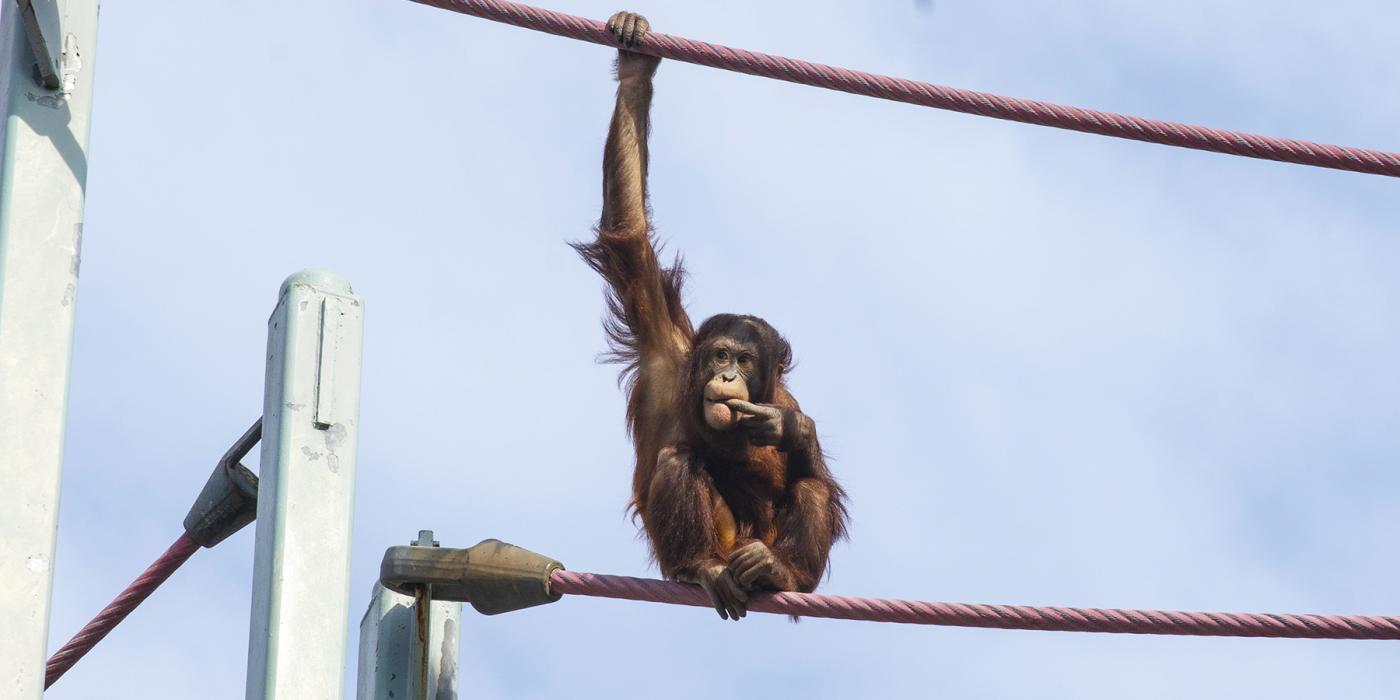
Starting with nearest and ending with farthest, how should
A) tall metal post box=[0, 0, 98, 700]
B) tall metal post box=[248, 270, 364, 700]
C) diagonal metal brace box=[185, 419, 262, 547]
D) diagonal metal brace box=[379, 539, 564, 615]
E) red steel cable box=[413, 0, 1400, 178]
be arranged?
1. tall metal post box=[0, 0, 98, 700]
2. tall metal post box=[248, 270, 364, 700]
3. diagonal metal brace box=[185, 419, 262, 547]
4. diagonal metal brace box=[379, 539, 564, 615]
5. red steel cable box=[413, 0, 1400, 178]

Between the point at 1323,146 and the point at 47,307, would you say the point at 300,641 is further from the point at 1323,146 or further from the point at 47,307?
the point at 1323,146

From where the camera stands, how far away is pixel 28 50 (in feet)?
11.3

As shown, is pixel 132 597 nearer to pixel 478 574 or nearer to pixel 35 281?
pixel 478 574

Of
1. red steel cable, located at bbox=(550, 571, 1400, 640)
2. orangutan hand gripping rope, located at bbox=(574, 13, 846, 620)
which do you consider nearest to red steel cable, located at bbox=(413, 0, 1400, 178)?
orangutan hand gripping rope, located at bbox=(574, 13, 846, 620)

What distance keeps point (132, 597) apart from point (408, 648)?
27.1 inches

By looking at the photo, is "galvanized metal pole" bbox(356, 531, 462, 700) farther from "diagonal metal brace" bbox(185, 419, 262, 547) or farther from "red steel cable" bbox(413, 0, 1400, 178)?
"red steel cable" bbox(413, 0, 1400, 178)

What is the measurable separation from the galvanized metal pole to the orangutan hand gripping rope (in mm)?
1478

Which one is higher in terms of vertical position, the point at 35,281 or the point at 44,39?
the point at 44,39

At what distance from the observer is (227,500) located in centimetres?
414

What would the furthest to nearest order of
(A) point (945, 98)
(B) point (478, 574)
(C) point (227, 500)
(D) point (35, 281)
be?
(A) point (945, 98) < (B) point (478, 574) < (C) point (227, 500) < (D) point (35, 281)

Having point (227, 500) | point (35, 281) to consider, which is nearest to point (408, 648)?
point (227, 500)

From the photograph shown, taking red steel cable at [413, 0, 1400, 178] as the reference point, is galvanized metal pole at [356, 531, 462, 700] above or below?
below

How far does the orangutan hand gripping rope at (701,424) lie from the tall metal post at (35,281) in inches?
102

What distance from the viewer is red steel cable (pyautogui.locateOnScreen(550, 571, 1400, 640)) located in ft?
15.0
